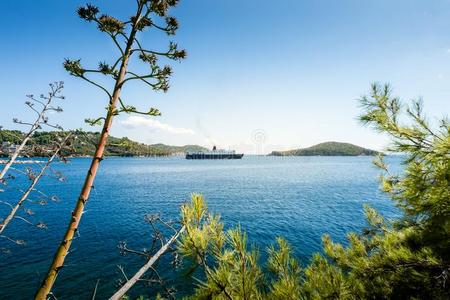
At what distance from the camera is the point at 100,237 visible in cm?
2467

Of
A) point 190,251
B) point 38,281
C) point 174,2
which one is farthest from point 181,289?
point 174,2

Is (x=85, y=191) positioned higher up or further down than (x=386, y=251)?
higher up

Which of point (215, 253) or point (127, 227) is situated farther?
point (127, 227)

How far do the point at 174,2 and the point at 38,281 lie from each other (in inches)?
805

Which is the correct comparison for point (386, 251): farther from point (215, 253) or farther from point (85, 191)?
point (85, 191)

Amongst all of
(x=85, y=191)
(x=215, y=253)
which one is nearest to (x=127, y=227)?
(x=215, y=253)

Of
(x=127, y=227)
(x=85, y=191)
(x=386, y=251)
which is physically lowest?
(x=127, y=227)

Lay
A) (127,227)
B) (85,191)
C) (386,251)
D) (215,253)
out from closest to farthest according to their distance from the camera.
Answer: (85,191) < (215,253) < (386,251) < (127,227)

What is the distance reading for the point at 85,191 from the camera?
279 cm

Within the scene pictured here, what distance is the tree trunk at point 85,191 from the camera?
2662 mm

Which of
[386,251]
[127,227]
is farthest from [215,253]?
[127,227]

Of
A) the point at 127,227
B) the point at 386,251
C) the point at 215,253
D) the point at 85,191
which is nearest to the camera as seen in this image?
the point at 85,191

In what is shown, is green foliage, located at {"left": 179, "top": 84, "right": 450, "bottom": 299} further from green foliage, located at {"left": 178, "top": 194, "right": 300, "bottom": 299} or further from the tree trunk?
the tree trunk

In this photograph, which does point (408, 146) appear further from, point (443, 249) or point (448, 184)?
point (443, 249)
